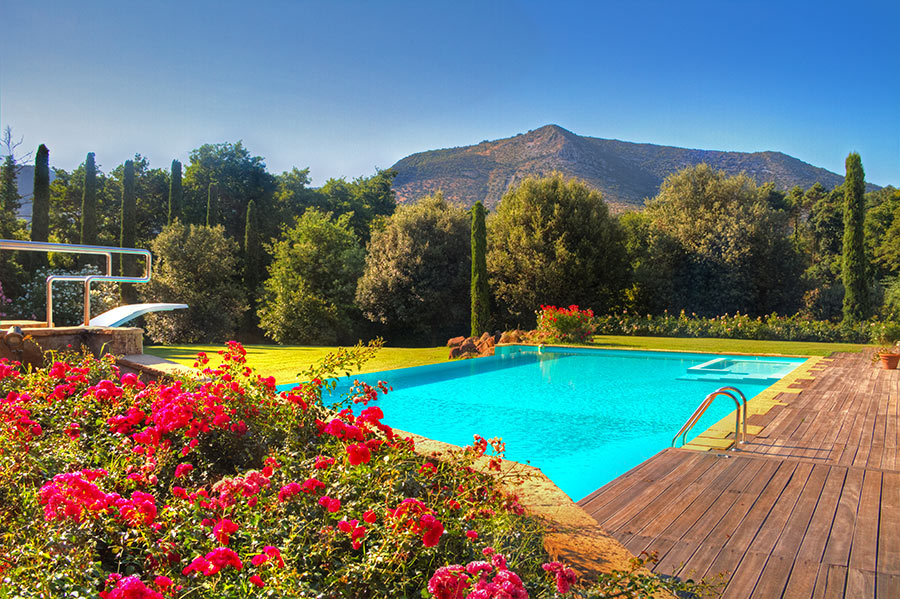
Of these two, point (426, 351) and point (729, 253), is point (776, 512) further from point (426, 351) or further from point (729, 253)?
point (729, 253)

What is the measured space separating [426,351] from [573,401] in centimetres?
Result: 650

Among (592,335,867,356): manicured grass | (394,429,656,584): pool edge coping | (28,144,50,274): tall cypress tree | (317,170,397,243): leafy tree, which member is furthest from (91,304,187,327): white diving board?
(317,170,397,243): leafy tree

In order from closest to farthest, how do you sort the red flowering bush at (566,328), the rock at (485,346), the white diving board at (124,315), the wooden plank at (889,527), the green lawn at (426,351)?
the wooden plank at (889,527) → the white diving board at (124,315) → the green lawn at (426,351) → the rock at (485,346) → the red flowering bush at (566,328)

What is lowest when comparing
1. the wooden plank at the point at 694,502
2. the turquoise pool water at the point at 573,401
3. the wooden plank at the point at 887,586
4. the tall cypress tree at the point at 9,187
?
the turquoise pool water at the point at 573,401

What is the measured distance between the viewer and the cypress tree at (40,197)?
15102 mm

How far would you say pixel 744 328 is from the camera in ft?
48.9

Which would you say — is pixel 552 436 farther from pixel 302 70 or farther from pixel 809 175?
pixel 809 175

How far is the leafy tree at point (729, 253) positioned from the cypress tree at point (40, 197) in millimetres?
18342

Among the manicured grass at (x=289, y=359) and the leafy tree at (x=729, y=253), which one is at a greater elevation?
the leafy tree at (x=729, y=253)

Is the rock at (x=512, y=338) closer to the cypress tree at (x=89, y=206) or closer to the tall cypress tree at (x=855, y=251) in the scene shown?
the tall cypress tree at (x=855, y=251)

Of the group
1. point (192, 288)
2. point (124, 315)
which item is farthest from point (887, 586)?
point (192, 288)

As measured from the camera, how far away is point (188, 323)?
55.9 feet

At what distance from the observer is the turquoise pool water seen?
18.8 ft

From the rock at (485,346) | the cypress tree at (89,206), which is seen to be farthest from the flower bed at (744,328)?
the cypress tree at (89,206)
